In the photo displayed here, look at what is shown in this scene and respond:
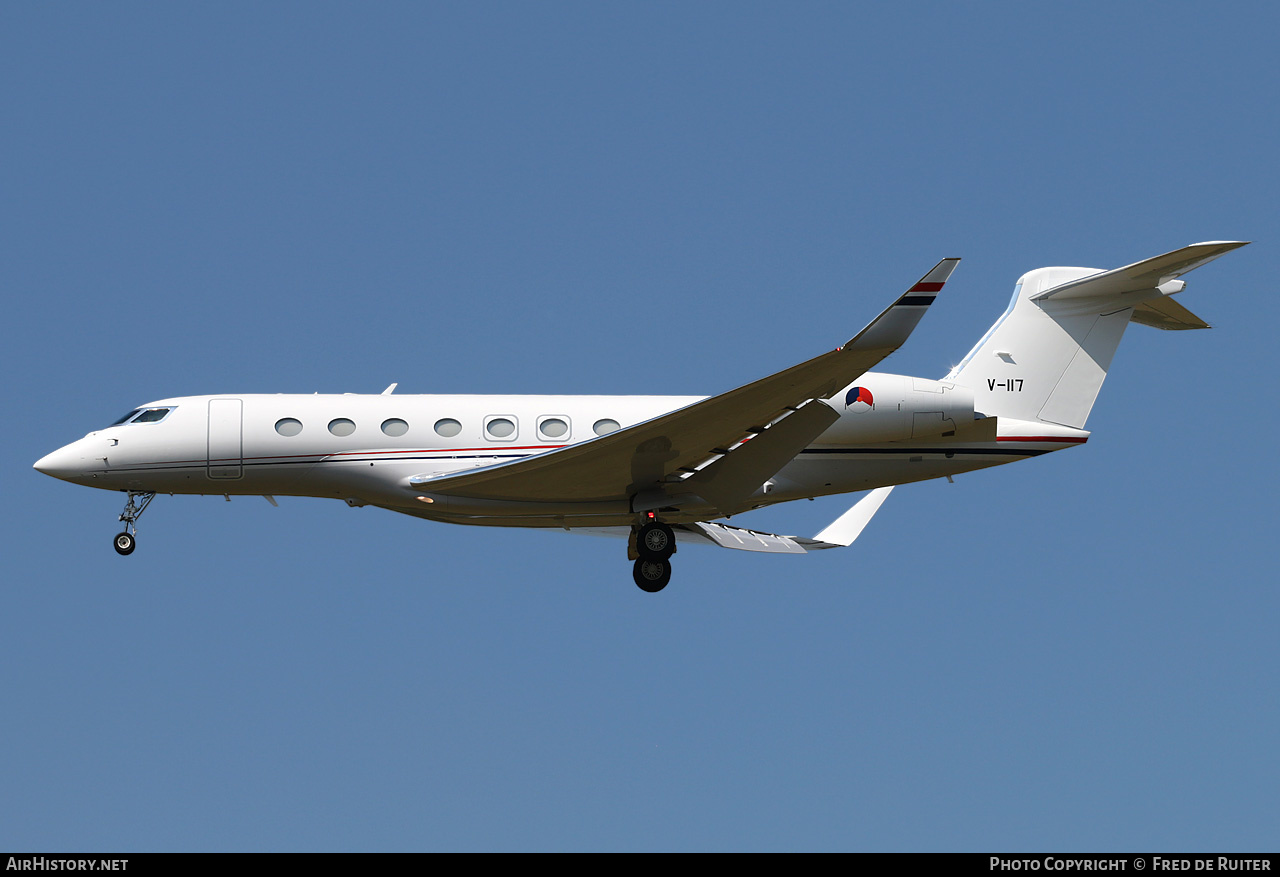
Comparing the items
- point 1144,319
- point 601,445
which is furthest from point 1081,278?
point 601,445

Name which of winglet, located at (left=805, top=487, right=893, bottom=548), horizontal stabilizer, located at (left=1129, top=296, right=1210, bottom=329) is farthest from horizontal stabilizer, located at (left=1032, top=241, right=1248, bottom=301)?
winglet, located at (left=805, top=487, right=893, bottom=548)

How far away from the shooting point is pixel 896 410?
62.3 ft

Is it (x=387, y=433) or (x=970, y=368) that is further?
(x=970, y=368)

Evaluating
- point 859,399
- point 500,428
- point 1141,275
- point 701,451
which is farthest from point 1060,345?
point 500,428

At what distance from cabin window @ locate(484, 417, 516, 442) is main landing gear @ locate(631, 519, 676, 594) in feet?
7.47

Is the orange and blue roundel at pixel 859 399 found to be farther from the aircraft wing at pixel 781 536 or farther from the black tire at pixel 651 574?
the black tire at pixel 651 574

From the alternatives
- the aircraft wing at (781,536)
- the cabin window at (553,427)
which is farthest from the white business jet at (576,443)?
the aircraft wing at (781,536)

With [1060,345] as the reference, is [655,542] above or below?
below

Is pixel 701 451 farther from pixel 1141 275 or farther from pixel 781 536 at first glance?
pixel 1141 275

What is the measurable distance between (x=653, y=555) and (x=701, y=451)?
1801 millimetres

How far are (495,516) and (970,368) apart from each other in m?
7.59
